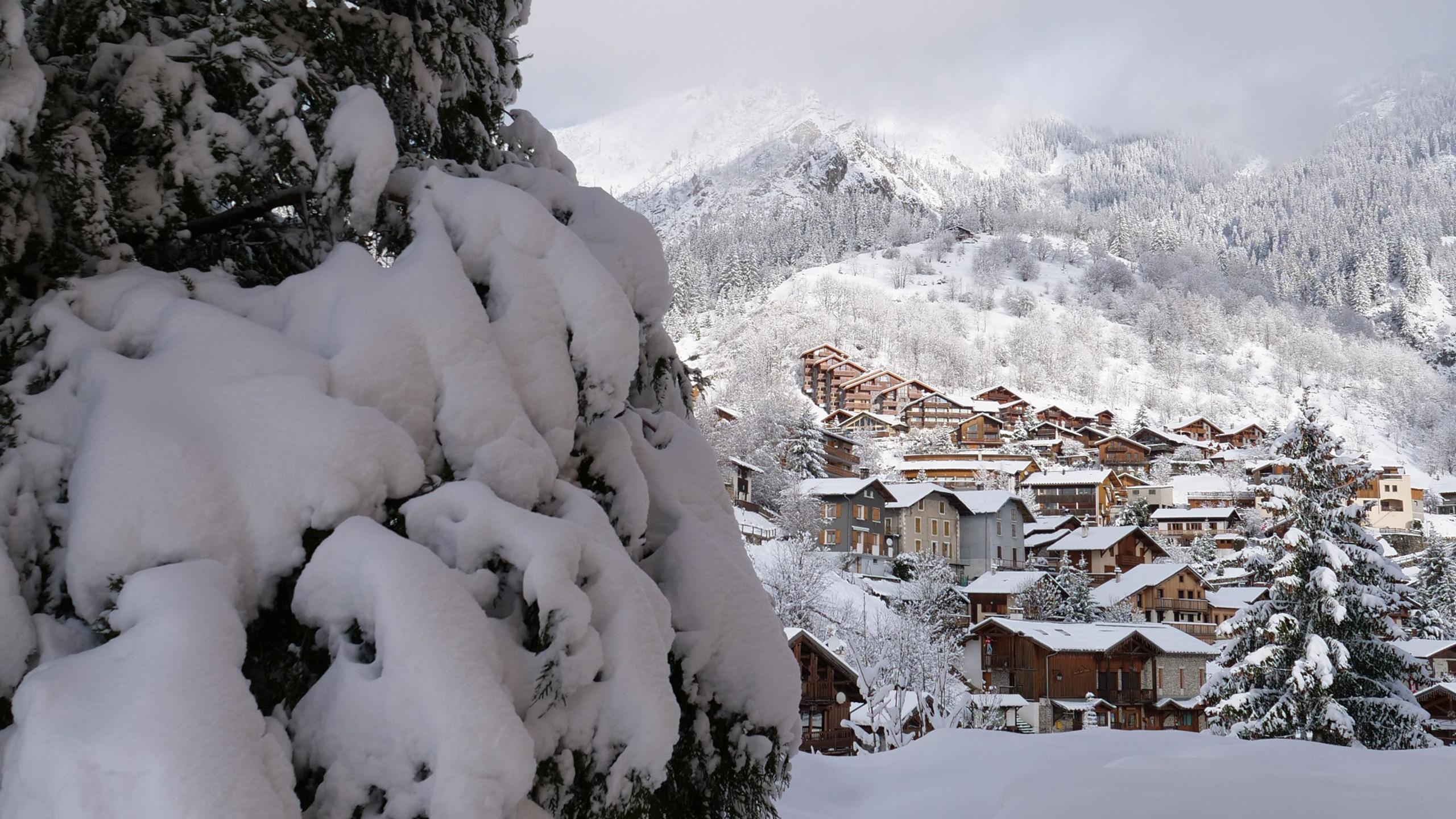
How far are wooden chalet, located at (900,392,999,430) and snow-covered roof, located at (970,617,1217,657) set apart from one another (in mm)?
40540

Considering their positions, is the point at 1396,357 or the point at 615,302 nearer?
the point at 615,302

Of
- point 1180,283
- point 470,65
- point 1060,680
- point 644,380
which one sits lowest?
point 1060,680

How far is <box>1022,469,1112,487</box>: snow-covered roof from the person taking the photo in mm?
54625

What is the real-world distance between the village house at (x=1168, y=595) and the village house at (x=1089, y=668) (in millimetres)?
5675

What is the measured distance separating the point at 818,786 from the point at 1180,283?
127084mm

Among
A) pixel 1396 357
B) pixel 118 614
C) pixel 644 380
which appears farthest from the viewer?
pixel 1396 357

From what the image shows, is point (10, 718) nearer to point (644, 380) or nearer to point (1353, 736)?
point (644, 380)

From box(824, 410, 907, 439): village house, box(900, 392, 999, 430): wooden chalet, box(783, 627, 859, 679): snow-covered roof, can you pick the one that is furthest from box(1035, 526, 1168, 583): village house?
box(900, 392, 999, 430): wooden chalet

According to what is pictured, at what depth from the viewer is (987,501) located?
4591cm

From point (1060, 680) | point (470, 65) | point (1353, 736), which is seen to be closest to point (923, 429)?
point (1060, 680)

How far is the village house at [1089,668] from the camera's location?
97.9 feet

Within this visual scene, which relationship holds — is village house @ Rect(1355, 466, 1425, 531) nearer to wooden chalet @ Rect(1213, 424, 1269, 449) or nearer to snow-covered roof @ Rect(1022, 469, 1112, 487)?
wooden chalet @ Rect(1213, 424, 1269, 449)

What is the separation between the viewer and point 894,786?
8047 mm

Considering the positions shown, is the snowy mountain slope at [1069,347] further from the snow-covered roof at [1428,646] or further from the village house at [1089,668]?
the snow-covered roof at [1428,646]
